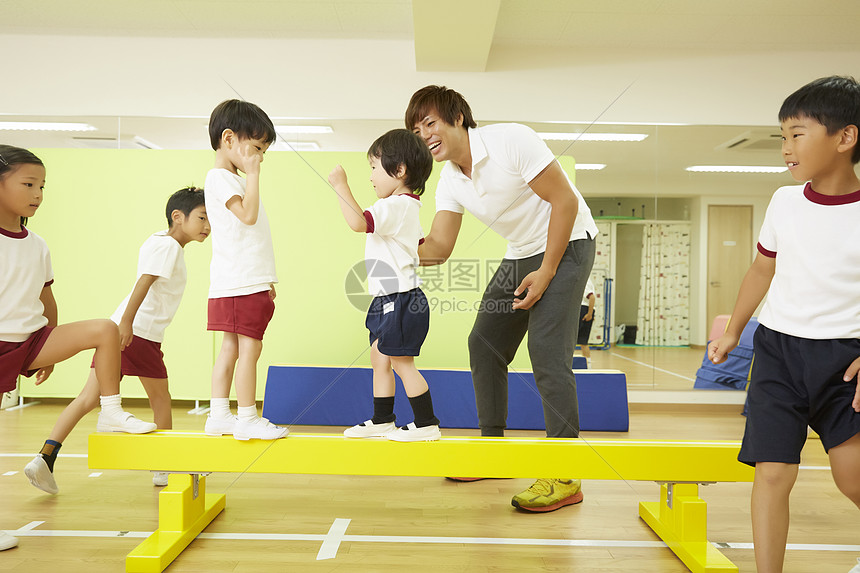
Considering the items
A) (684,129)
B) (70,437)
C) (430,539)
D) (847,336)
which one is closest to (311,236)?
(70,437)

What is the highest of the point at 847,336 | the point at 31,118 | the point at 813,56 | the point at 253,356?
the point at 813,56

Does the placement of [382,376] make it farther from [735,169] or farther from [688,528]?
[735,169]

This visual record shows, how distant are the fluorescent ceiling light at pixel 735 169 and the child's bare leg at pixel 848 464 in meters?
2.99

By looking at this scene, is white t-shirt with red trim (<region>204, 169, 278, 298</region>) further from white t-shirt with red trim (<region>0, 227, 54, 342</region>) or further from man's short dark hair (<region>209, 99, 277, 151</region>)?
white t-shirt with red trim (<region>0, 227, 54, 342</region>)

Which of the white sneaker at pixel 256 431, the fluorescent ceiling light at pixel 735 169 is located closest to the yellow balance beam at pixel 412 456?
the white sneaker at pixel 256 431

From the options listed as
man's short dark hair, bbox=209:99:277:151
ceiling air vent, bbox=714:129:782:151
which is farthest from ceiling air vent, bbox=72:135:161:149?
ceiling air vent, bbox=714:129:782:151

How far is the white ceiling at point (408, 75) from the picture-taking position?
358 cm

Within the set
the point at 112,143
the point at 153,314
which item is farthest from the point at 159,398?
the point at 112,143

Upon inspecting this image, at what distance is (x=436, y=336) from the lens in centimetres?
340

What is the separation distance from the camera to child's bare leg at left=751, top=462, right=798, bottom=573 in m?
1.12

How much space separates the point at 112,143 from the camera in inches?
140

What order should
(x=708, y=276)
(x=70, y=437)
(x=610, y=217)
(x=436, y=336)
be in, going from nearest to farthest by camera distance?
1. (x=70, y=437)
2. (x=436, y=336)
3. (x=610, y=217)
4. (x=708, y=276)

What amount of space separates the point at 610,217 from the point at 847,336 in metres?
2.63

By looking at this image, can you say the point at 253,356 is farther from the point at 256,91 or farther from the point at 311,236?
the point at 256,91
